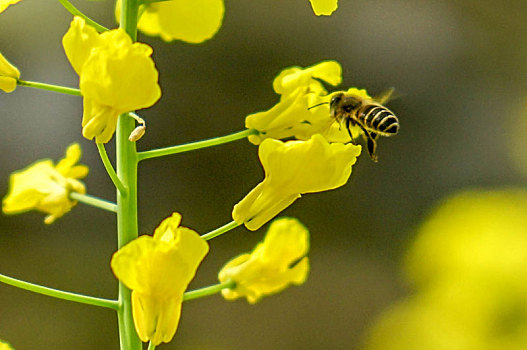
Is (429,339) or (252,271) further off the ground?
(252,271)

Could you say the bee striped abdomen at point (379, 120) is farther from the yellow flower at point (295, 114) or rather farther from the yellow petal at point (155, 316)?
the yellow petal at point (155, 316)

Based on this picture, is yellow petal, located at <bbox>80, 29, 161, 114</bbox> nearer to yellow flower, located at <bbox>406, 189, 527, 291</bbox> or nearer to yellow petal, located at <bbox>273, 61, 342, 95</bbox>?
yellow petal, located at <bbox>273, 61, 342, 95</bbox>

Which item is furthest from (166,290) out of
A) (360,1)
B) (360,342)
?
(360,1)

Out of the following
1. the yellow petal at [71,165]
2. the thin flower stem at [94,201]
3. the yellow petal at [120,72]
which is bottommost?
the thin flower stem at [94,201]

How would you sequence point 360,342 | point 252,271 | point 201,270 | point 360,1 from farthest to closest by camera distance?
point 360,1 → point 201,270 → point 360,342 → point 252,271

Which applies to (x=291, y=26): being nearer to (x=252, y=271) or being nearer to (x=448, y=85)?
(x=448, y=85)

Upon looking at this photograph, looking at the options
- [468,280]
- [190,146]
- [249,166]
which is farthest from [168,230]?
[249,166]

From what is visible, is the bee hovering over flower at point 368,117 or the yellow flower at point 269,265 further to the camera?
the bee hovering over flower at point 368,117

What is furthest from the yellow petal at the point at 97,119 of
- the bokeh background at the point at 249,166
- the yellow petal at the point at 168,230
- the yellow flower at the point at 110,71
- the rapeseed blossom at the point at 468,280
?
the bokeh background at the point at 249,166
